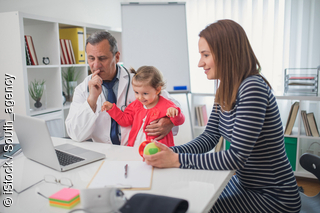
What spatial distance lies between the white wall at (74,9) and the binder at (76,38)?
0.53ft

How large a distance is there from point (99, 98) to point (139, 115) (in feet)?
1.07

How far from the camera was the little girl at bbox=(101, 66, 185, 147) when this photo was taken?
Result: 5.82 ft

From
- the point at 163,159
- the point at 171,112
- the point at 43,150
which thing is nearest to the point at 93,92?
the point at 171,112

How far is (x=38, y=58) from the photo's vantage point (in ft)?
9.04

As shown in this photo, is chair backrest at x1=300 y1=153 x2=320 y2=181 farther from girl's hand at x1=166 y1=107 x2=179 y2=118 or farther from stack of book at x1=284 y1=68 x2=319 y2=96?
stack of book at x1=284 y1=68 x2=319 y2=96

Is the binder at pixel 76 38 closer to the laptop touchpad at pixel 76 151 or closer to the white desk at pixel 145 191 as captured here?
the laptop touchpad at pixel 76 151

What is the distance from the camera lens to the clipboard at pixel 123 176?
0.99m

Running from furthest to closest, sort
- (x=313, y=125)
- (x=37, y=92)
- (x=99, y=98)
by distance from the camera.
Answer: (x=313, y=125) → (x=37, y=92) → (x=99, y=98)

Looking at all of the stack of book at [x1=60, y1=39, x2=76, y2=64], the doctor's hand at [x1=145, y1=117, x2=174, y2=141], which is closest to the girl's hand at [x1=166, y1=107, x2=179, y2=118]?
the doctor's hand at [x1=145, y1=117, x2=174, y2=141]

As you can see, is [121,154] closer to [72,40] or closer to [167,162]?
→ [167,162]

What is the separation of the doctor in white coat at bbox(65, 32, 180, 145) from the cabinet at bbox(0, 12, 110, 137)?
73cm

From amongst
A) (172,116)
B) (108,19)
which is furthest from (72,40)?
(172,116)

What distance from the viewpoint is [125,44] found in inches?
131

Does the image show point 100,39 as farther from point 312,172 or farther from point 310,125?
point 310,125
